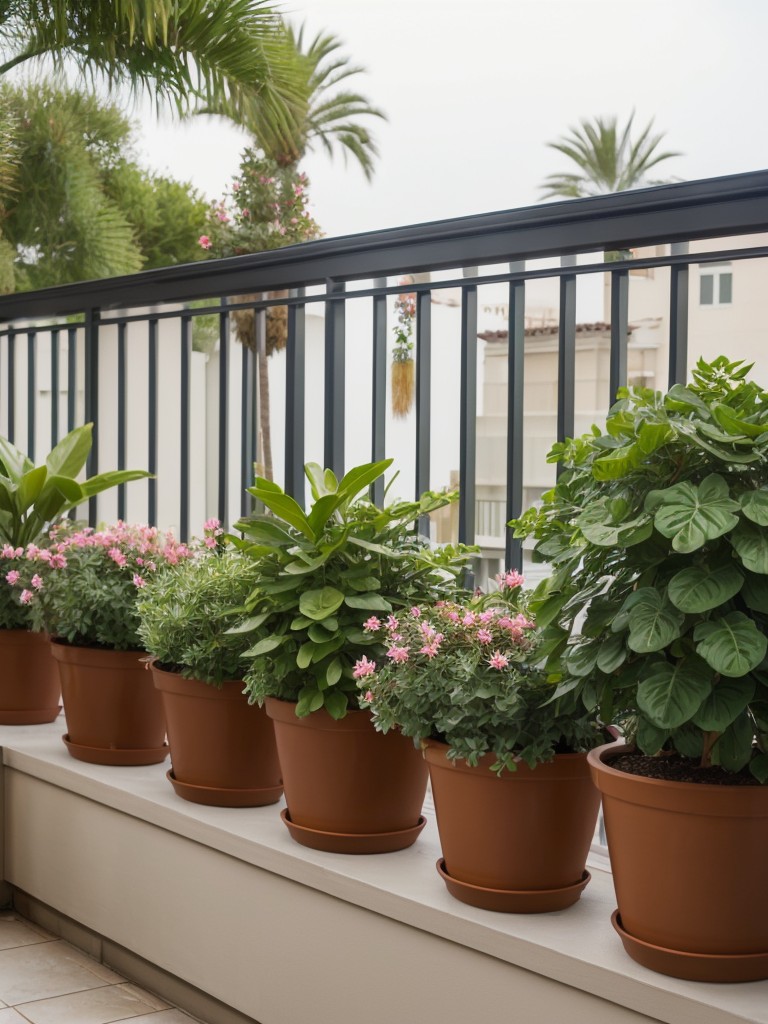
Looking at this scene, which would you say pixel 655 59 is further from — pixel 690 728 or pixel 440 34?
pixel 690 728

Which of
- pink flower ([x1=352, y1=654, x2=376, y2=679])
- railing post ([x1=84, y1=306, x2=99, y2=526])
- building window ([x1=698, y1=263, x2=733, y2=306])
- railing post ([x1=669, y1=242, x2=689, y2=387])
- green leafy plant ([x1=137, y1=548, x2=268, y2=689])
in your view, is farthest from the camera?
building window ([x1=698, y1=263, x2=733, y2=306])

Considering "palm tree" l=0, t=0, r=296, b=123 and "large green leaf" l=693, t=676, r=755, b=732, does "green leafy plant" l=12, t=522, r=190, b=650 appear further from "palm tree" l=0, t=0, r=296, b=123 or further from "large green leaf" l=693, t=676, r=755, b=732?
"palm tree" l=0, t=0, r=296, b=123

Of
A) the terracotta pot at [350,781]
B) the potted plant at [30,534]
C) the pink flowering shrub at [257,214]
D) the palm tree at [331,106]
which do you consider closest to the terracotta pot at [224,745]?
the terracotta pot at [350,781]

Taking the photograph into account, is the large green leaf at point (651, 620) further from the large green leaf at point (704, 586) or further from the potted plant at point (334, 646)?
the potted plant at point (334, 646)

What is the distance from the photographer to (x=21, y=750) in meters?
2.39

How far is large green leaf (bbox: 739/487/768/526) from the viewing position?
1.16m

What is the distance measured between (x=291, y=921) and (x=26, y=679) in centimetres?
122

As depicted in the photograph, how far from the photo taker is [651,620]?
3.93 feet

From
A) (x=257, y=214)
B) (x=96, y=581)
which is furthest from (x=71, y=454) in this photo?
(x=257, y=214)

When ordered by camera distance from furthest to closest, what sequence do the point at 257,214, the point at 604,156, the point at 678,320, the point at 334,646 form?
the point at 604,156 → the point at 257,214 → the point at 678,320 → the point at 334,646

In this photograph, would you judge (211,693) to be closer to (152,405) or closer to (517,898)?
(517,898)

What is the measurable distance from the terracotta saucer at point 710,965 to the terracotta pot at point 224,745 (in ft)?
2.94

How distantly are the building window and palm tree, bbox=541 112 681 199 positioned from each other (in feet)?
42.4

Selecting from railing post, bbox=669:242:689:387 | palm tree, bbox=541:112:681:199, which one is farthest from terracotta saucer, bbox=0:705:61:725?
palm tree, bbox=541:112:681:199
